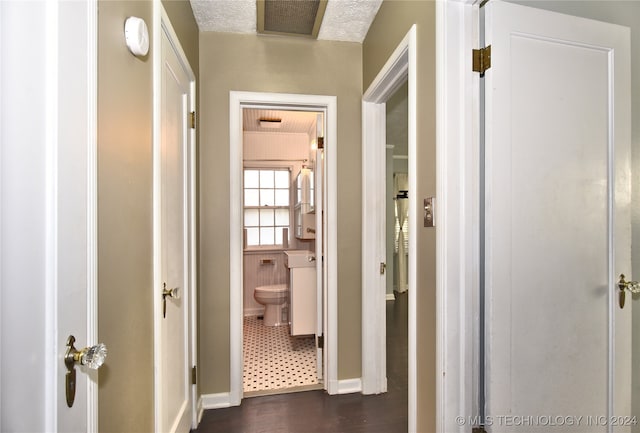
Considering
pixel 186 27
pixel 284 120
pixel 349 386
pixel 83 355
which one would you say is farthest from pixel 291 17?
pixel 349 386

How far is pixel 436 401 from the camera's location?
4.54ft

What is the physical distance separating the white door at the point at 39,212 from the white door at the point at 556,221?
4.31ft

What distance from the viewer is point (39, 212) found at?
62 centimetres

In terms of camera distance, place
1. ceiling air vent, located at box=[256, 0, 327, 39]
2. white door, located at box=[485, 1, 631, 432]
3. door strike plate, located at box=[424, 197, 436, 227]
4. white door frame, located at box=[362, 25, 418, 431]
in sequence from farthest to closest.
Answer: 1. white door frame, located at box=[362, 25, 418, 431]
2. ceiling air vent, located at box=[256, 0, 327, 39]
3. door strike plate, located at box=[424, 197, 436, 227]
4. white door, located at box=[485, 1, 631, 432]

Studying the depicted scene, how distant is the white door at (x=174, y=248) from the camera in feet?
4.86

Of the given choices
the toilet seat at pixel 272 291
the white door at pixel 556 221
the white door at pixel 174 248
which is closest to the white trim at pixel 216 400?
the white door at pixel 174 248

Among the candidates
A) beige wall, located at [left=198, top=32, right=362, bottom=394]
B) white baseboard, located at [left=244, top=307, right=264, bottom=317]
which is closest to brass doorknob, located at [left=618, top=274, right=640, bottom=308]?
beige wall, located at [left=198, top=32, right=362, bottom=394]

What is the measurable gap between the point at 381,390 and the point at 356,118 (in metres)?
2.05

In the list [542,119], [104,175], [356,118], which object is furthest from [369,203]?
[104,175]

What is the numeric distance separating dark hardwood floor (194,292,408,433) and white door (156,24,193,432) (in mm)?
328

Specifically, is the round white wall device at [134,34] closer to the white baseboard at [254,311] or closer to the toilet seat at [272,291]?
the toilet seat at [272,291]

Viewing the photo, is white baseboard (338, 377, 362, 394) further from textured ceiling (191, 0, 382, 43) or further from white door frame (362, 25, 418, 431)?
textured ceiling (191, 0, 382, 43)

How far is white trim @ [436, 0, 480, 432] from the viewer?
131cm

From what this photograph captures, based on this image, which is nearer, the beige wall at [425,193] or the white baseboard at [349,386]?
the beige wall at [425,193]
